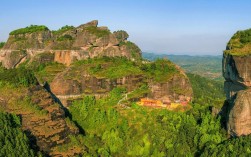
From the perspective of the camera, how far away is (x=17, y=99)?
3609 centimetres

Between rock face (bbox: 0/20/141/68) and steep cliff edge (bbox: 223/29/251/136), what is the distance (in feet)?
74.0

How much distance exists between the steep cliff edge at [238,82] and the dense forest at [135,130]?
6.06 feet

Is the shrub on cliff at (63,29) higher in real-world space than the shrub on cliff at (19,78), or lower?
higher

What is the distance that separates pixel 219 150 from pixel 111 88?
18538mm

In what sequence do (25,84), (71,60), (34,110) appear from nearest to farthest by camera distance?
(34,110) < (25,84) < (71,60)

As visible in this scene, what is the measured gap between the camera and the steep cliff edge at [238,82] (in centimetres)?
3612

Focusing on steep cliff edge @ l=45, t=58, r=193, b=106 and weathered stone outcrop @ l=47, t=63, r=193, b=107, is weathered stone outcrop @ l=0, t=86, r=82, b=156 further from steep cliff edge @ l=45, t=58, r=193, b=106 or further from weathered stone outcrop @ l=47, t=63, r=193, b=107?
steep cliff edge @ l=45, t=58, r=193, b=106

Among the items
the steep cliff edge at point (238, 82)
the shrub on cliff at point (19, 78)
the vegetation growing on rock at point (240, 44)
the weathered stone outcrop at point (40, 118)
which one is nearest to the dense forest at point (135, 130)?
the shrub on cliff at point (19, 78)

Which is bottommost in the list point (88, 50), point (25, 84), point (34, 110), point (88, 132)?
point (88, 132)

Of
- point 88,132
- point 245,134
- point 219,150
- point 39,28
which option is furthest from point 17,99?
point 39,28

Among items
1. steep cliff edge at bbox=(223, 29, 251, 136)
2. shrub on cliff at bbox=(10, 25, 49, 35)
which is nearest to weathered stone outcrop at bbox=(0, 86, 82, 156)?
steep cliff edge at bbox=(223, 29, 251, 136)

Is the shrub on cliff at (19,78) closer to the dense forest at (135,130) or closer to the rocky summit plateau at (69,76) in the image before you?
the dense forest at (135,130)

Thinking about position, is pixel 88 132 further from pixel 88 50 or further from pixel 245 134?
pixel 88 50

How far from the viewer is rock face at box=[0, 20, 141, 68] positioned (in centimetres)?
5703
